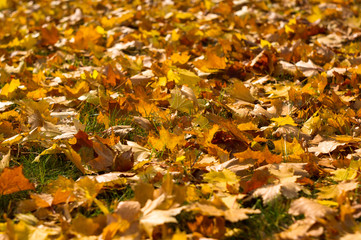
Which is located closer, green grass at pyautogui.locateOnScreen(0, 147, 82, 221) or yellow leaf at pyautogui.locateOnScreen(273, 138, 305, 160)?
green grass at pyautogui.locateOnScreen(0, 147, 82, 221)

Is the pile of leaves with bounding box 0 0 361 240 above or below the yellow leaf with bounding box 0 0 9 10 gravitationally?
above

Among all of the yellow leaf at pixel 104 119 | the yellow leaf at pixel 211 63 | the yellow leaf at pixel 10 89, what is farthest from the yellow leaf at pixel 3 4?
the yellow leaf at pixel 104 119

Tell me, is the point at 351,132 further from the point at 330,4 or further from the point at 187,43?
the point at 330,4

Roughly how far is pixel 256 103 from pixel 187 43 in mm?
1253

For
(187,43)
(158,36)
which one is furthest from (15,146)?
(158,36)

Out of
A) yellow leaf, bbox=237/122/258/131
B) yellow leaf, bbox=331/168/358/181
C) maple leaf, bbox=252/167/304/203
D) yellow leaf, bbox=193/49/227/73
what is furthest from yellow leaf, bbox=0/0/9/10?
yellow leaf, bbox=331/168/358/181

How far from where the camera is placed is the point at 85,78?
8.24ft

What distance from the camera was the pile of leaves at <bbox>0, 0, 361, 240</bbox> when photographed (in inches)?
50.8

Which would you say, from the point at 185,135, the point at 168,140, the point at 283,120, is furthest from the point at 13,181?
the point at 283,120

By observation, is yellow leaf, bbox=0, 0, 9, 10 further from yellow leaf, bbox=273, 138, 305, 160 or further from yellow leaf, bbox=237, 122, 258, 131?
yellow leaf, bbox=273, 138, 305, 160

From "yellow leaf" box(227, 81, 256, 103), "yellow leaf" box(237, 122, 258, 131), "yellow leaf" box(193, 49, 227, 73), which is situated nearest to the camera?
"yellow leaf" box(237, 122, 258, 131)

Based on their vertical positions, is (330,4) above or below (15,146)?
below

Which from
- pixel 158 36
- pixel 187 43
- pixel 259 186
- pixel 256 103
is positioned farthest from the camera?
→ pixel 158 36

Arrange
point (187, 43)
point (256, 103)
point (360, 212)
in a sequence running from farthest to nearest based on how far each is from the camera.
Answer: point (187, 43), point (256, 103), point (360, 212)
